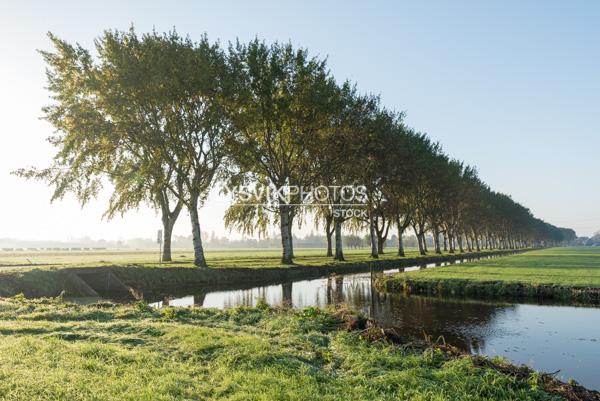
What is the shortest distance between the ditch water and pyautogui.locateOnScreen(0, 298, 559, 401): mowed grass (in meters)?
4.60

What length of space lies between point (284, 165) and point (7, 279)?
2907cm

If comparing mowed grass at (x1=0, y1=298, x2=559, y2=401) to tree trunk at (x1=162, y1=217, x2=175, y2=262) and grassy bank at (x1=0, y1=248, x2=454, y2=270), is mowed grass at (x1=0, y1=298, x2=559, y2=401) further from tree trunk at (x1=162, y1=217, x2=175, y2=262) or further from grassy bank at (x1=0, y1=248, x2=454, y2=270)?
tree trunk at (x1=162, y1=217, x2=175, y2=262)

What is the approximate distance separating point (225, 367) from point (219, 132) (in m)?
33.8

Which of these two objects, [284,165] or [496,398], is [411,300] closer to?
[496,398]

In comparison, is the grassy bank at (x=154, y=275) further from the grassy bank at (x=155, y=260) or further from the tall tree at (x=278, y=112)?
the tall tree at (x=278, y=112)

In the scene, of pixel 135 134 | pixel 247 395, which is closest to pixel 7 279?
pixel 135 134

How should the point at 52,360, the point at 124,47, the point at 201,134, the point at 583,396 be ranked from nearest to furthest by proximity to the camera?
the point at 583,396, the point at 52,360, the point at 124,47, the point at 201,134

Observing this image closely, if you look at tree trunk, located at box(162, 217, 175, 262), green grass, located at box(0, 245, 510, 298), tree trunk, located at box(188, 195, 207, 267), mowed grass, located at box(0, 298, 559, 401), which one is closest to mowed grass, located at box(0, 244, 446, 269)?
green grass, located at box(0, 245, 510, 298)

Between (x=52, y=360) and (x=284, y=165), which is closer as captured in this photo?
(x=52, y=360)

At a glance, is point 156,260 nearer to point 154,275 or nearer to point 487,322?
point 154,275

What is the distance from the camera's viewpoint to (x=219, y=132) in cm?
4041

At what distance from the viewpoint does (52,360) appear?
9.26 m

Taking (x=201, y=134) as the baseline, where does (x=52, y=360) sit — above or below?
below

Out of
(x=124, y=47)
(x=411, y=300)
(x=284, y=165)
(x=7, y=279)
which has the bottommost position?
(x=411, y=300)
